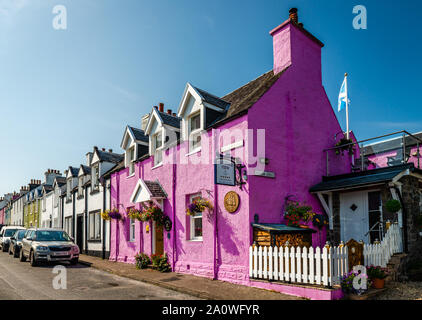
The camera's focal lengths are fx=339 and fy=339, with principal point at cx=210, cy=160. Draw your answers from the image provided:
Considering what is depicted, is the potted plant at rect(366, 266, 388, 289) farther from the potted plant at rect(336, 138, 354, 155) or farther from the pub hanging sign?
the potted plant at rect(336, 138, 354, 155)

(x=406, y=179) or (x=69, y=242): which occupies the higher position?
(x=406, y=179)

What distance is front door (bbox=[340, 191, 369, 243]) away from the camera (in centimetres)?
1169

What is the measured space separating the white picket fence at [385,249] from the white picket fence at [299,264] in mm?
1363

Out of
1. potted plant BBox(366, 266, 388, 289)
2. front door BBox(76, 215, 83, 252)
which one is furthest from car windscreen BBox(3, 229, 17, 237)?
potted plant BBox(366, 266, 388, 289)

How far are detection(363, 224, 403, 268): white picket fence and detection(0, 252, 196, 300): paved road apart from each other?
16.3ft

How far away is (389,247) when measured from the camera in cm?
976

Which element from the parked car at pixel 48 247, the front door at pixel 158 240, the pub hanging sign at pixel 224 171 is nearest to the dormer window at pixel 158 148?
the front door at pixel 158 240

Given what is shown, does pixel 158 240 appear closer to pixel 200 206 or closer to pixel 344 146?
pixel 200 206

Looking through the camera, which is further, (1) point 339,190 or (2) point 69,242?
(2) point 69,242

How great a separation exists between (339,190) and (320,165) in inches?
60.4

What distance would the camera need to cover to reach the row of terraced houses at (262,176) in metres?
10.4

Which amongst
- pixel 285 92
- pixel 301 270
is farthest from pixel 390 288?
pixel 285 92
